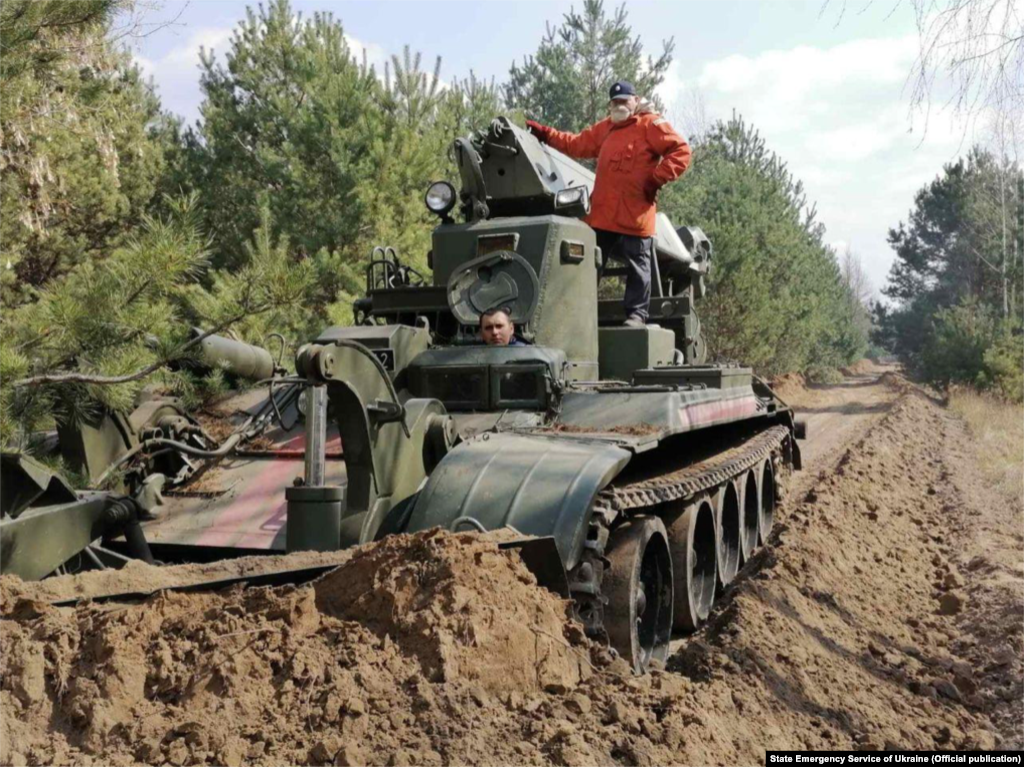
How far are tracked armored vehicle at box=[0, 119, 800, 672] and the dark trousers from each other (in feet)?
0.90

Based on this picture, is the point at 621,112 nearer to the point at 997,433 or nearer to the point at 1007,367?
the point at 997,433

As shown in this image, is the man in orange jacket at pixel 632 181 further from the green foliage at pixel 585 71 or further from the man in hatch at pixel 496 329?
the green foliage at pixel 585 71

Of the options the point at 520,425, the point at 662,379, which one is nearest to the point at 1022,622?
the point at 662,379

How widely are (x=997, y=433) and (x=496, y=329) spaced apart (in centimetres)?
1525

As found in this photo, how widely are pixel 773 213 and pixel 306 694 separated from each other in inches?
1244

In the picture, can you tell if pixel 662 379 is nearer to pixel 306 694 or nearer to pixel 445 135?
pixel 306 694

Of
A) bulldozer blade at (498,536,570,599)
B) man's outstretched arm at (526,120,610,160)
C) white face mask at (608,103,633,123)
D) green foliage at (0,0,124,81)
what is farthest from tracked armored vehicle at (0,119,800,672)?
green foliage at (0,0,124,81)

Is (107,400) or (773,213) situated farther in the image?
(773,213)

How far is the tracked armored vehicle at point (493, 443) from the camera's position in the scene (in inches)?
177

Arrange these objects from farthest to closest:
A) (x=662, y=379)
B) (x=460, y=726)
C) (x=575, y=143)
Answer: (x=575, y=143) < (x=662, y=379) < (x=460, y=726)

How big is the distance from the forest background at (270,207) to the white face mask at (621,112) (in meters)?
2.77

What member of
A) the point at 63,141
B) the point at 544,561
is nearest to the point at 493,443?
the point at 544,561

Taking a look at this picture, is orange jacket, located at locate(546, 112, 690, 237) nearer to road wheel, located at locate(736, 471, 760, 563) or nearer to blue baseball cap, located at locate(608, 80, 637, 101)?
blue baseball cap, located at locate(608, 80, 637, 101)

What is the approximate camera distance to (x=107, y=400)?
4914 mm
